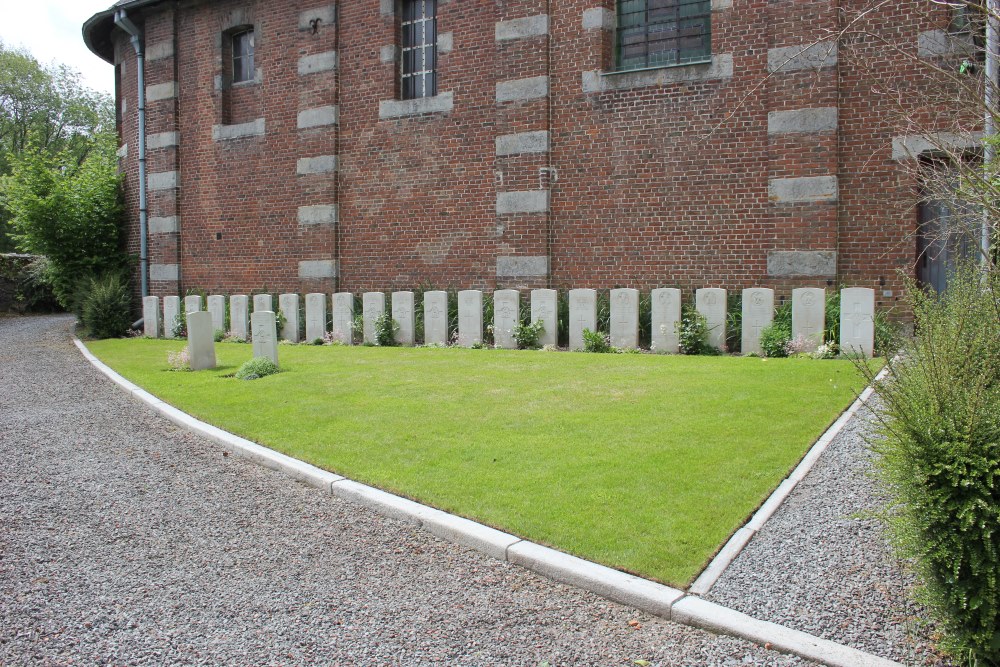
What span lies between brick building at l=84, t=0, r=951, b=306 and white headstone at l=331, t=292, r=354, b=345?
91 cm

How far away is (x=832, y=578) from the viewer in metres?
3.72

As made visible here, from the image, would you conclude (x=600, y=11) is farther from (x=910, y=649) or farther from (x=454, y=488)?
(x=910, y=649)

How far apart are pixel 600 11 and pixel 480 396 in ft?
27.1

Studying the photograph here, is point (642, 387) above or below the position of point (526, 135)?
below

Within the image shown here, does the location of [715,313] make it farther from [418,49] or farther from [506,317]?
[418,49]

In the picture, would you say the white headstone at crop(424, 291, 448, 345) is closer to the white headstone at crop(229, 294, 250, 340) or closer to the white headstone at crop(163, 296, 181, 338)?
the white headstone at crop(229, 294, 250, 340)

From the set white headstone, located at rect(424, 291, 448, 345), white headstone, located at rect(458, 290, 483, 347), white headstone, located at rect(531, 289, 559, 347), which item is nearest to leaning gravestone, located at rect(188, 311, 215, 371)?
white headstone, located at rect(424, 291, 448, 345)

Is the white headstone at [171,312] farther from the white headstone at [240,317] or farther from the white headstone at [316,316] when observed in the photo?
the white headstone at [316,316]

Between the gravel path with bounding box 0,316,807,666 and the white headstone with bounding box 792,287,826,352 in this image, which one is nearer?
the gravel path with bounding box 0,316,807,666

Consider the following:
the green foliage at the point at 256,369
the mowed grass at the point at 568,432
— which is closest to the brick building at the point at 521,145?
the mowed grass at the point at 568,432

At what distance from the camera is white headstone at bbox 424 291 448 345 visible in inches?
525

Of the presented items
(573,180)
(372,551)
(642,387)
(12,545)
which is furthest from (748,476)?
(573,180)

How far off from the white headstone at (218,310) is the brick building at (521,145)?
3.29 feet

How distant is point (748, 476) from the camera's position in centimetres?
505
